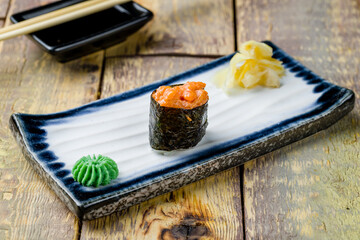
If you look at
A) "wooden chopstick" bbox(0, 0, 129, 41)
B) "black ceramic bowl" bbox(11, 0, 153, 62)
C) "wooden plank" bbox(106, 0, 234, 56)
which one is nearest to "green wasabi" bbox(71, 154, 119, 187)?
"black ceramic bowl" bbox(11, 0, 153, 62)

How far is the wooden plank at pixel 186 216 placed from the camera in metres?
2.08

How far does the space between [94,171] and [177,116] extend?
16.8 inches

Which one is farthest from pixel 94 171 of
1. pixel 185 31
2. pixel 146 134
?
pixel 185 31

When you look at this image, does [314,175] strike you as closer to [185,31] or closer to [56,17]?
[185,31]

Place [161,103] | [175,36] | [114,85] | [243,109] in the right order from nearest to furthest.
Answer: [161,103]
[243,109]
[114,85]
[175,36]

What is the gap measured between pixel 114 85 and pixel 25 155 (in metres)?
0.78

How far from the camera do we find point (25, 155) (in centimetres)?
233

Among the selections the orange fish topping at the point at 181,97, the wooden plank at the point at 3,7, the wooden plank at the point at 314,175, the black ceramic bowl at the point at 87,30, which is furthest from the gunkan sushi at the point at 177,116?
the wooden plank at the point at 3,7

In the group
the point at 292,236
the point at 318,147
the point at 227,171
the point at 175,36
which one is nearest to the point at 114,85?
the point at 175,36

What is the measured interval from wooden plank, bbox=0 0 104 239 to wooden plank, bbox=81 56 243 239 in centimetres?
16

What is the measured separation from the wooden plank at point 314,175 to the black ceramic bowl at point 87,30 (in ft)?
2.35

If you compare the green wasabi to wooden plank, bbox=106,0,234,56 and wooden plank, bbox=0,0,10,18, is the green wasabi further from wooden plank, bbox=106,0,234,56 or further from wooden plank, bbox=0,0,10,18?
wooden plank, bbox=0,0,10,18

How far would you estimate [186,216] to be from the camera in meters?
2.15

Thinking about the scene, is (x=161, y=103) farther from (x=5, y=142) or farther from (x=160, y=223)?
(x=5, y=142)
